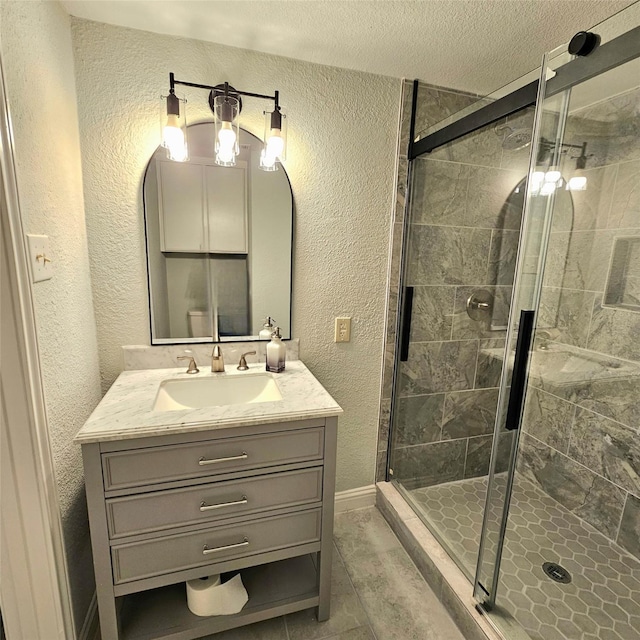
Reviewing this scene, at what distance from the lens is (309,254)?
→ 1.60m

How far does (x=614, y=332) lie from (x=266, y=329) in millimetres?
1625

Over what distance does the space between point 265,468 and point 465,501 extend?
1.27 meters

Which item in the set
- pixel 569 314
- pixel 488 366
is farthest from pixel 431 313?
pixel 569 314

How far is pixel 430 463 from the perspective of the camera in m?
1.95

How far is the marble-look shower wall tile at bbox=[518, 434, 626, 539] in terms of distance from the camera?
5.48ft

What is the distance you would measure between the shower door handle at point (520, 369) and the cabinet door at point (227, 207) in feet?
3.66

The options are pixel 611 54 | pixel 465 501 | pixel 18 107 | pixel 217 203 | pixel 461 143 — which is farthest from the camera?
pixel 465 501

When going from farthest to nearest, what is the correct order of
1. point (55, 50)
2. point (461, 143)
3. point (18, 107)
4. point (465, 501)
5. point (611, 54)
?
point (465, 501) → point (461, 143) → point (55, 50) → point (611, 54) → point (18, 107)

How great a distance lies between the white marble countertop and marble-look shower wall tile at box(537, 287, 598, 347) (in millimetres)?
1251

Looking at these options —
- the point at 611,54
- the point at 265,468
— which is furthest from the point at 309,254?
the point at 611,54

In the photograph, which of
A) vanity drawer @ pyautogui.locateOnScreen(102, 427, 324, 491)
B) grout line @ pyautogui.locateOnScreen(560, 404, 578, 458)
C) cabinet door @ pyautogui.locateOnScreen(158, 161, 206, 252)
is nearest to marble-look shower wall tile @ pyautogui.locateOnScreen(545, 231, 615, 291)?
grout line @ pyautogui.locateOnScreen(560, 404, 578, 458)

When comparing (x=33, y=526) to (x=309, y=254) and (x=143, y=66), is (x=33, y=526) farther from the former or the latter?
(x=143, y=66)

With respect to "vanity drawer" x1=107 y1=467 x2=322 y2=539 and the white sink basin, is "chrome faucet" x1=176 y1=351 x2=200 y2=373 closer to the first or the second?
the white sink basin

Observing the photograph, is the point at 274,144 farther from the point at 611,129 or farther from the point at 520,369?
the point at 611,129
